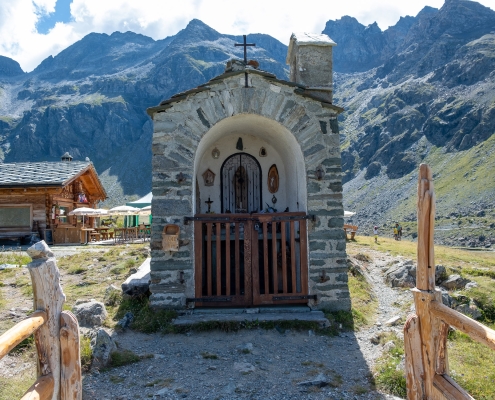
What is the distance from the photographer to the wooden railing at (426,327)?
347 centimetres

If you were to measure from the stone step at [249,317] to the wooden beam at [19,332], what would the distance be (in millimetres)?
4174

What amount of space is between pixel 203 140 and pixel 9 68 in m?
171

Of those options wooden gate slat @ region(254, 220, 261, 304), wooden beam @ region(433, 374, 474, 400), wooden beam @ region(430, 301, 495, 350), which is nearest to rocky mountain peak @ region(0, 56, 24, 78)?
wooden gate slat @ region(254, 220, 261, 304)

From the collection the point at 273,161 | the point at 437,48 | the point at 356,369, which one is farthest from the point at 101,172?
the point at 437,48

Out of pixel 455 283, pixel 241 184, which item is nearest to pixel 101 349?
pixel 241 184

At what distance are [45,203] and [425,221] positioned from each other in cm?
2163

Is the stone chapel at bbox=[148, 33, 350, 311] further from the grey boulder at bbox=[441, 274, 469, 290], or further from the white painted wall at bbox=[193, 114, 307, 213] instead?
the grey boulder at bbox=[441, 274, 469, 290]

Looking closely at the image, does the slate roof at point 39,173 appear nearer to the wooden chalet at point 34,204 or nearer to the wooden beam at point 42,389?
the wooden chalet at point 34,204

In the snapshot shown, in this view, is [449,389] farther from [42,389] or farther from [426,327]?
[42,389]

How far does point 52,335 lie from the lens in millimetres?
2943

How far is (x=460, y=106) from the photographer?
81.3 meters

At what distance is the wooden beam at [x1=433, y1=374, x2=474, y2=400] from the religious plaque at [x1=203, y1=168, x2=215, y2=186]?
7.97 m

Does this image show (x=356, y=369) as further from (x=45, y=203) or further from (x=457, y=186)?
(x=457, y=186)

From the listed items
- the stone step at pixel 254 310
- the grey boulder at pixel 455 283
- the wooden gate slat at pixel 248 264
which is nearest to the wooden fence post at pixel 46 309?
the stone step at pixel 254 310
